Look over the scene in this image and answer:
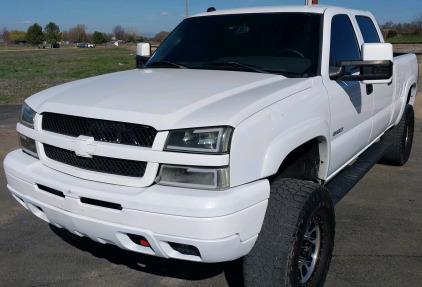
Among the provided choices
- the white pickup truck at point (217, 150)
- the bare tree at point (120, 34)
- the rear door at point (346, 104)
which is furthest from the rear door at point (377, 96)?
the bare tree at point (120, 34)

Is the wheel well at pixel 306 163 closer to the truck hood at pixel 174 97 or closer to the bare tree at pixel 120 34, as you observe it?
the truck hood at pixel 174 97

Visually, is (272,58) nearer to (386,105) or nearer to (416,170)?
(386,105)

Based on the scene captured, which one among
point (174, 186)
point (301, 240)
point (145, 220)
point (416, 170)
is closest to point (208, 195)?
point (174, 186)

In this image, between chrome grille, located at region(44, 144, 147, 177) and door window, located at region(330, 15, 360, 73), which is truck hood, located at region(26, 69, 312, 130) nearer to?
chrome grille, located at region(44, 144, 147, 177)

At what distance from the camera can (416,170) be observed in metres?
6.39

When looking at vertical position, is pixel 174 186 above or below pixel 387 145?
above

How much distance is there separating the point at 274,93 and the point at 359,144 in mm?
1770

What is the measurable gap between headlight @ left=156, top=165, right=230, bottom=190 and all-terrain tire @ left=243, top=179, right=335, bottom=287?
48 cm

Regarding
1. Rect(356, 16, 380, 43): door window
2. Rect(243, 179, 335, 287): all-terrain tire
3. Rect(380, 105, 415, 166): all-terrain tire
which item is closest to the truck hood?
Rect(243, 179, 335, 287): all-terrain tire

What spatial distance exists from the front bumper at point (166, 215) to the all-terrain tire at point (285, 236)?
149mm

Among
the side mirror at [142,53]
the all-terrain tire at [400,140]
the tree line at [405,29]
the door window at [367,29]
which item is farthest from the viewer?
the tree line at [405,29]

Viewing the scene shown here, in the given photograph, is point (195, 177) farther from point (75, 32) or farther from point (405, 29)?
point (75, 32)

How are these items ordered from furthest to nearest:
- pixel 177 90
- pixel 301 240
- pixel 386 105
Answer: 1. pixel 386 105
2. pixel 177 90
3. pixel 301 240

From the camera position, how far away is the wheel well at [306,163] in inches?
135
